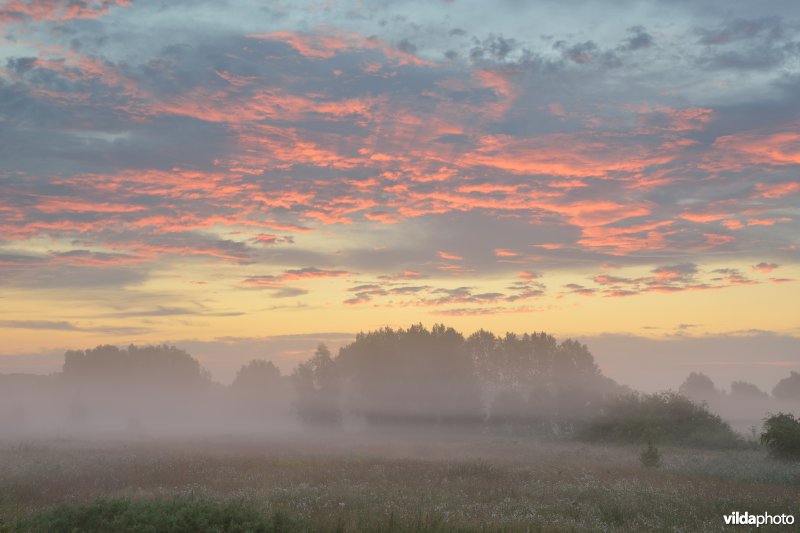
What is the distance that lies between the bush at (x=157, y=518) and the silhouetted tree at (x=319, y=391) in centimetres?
8087

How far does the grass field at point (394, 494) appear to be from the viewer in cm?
1310

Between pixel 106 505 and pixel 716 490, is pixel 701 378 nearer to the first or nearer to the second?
pixel 716 490

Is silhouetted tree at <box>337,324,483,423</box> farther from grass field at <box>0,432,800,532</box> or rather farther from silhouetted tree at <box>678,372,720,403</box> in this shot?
silhouetted tree at <box>678,372,720,403</box>

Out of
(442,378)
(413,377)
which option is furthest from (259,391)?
(442,378)

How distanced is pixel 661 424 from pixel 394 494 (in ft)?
135

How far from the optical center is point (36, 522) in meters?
12.7

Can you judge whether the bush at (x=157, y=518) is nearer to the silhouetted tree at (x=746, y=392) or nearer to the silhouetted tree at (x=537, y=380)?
the silhouetted tree at (x=537, y=380)

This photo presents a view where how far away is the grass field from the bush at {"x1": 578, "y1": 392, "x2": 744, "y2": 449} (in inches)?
782

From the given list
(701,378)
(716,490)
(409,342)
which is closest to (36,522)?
(716,490)

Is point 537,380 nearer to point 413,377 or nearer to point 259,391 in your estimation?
point 413,377

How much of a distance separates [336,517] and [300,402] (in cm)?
8344

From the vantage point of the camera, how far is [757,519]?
599 inches

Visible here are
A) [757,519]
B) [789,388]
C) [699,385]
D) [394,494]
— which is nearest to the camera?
[757,519]

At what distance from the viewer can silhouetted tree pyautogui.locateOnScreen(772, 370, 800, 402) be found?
6535 inches
